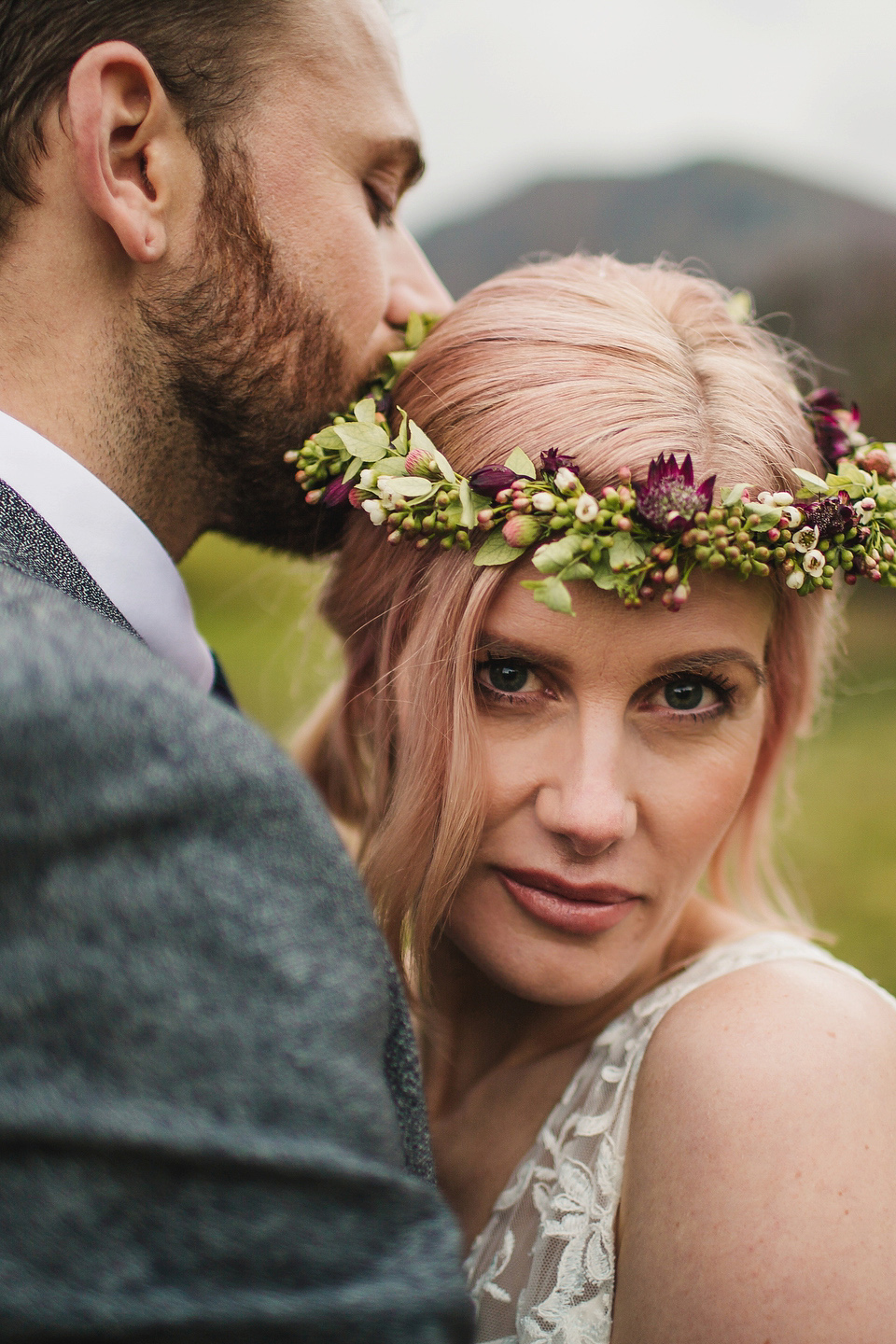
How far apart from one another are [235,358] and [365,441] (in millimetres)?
365

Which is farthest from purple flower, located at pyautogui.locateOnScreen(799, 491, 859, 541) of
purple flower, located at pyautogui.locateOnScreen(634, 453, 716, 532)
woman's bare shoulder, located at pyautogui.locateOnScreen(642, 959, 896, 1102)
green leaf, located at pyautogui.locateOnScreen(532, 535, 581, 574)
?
woman's bare shoulder, located at pyautogui.locateOnScreen(642, 959, 896, 1102)

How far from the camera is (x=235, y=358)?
6.31 ft

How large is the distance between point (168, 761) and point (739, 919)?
1.51 m

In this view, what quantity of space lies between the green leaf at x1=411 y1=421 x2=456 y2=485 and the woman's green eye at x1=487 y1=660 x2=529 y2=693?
34 cm

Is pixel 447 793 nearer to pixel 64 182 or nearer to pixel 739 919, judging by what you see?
pixel 739 919

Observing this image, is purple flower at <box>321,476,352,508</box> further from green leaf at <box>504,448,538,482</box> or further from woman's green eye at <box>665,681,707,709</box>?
woman's green eye at <box>665,681,707,709</box>

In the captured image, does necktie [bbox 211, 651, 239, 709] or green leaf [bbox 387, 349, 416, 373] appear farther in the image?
necktie [bbox 211, 651, 239, 709]

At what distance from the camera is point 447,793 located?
1.63 metres

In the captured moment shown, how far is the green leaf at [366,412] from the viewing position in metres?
1.85

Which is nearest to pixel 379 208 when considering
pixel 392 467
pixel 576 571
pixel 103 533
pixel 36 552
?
pixel 392 467

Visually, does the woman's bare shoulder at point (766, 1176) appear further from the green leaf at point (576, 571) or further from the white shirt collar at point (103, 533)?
the white shirt collar at point (103, 533)

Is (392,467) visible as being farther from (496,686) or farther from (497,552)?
(496,686)

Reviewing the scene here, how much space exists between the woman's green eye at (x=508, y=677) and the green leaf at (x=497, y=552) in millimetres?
189

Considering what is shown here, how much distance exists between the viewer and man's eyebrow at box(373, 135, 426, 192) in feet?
6.66
